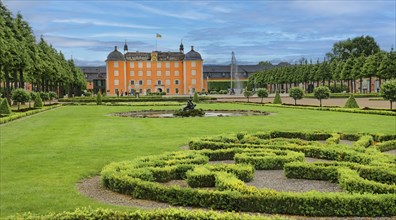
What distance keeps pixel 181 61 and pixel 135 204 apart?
316 ft

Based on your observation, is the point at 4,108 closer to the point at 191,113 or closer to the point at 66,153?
the point at 191,113

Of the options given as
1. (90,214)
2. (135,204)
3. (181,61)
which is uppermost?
(181,61)

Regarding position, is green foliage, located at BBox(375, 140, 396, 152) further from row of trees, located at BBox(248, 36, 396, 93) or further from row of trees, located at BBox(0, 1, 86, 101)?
row of trees, located at BBox(248, 36, 396, 93)

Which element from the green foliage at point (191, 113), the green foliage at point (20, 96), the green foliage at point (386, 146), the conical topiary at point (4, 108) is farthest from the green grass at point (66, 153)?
the green foliage at point (20, 96)

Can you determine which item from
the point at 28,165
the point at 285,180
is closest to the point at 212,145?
the point at 285,180

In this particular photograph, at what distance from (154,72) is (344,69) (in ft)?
158

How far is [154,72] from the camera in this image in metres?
104

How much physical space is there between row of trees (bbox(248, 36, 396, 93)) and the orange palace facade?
46.3 ft

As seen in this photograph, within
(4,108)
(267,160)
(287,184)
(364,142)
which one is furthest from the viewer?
(4,108)

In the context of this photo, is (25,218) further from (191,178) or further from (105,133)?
(105,133)

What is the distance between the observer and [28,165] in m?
10.0

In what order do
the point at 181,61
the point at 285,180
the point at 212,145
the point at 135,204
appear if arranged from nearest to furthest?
1. the point at 135,204
2. the point at 285,180
3. the point at 212,145
4. the point at 181,61

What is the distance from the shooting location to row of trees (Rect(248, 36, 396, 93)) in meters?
57.8

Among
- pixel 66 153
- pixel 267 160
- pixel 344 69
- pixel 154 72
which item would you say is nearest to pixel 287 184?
pixel 267 160
